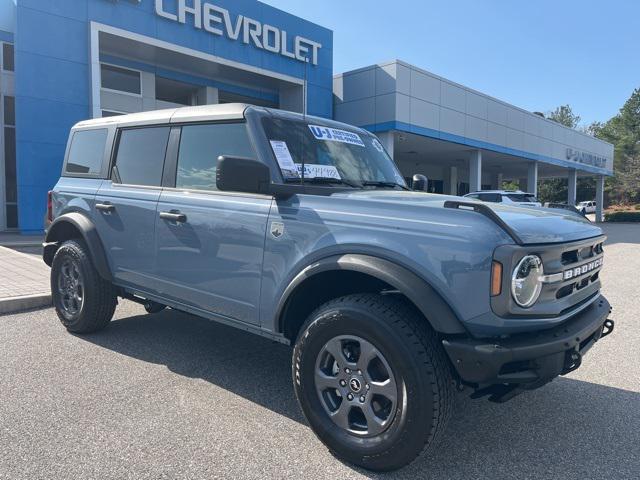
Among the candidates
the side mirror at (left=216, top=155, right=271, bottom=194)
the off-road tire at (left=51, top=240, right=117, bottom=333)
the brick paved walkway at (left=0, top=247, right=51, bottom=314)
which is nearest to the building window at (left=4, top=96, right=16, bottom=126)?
the brick paved walkway at (left=0, top=247, right=51, bottom=314)

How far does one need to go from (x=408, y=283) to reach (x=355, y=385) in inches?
25.8

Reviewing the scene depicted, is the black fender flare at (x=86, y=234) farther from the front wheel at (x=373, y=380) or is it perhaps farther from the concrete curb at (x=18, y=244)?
the concrete curb at (x=18, y=244)

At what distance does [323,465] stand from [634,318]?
5022mm

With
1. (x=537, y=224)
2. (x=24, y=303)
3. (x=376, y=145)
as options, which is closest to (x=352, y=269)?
(x=537, y=224)

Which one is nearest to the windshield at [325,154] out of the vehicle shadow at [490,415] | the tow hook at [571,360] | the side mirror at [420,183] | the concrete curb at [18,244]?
the side mirror at [420,183]

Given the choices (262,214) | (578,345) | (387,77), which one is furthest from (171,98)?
(578,345)

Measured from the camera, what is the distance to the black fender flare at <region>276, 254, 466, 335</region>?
238 centimetres

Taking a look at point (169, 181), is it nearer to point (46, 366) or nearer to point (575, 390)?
point (46, 366)

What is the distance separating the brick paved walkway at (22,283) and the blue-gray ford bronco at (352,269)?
251 cm

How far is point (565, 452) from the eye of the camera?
2.83m

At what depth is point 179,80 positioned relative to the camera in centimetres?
1792

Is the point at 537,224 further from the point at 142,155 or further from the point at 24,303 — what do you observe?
the point at 24,303

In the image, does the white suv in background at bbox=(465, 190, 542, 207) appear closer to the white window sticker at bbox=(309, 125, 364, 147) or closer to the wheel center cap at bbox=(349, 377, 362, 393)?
the white window sticker at bbox=(309, 125, 364, 147)

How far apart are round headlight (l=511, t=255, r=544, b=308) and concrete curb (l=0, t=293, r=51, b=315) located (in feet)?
18.9
